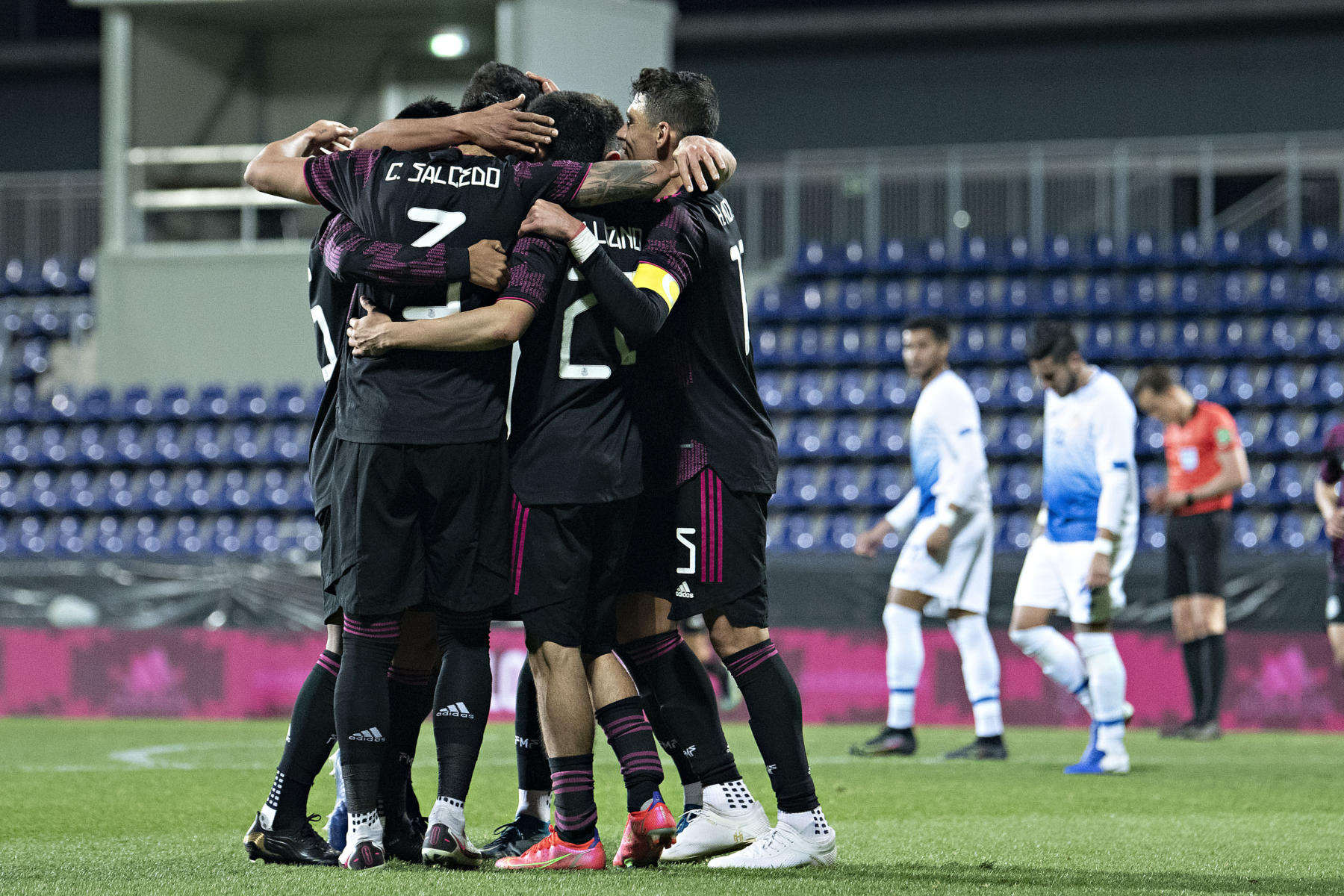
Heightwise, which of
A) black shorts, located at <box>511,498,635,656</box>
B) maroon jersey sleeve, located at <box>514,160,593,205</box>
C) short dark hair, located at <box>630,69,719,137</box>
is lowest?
black shorts, located at <box>511,498,635,656</box>

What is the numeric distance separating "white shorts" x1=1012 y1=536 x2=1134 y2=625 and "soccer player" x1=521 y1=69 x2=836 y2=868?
3456 mm

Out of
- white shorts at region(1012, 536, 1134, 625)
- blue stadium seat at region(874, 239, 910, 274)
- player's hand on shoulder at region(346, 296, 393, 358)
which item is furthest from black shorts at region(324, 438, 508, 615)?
blue stadium seat at region(874, 239, 910, 274)

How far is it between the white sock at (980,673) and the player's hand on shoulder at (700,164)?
4.16 meters

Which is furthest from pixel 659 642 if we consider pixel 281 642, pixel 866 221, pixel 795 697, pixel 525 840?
pixel 866 221

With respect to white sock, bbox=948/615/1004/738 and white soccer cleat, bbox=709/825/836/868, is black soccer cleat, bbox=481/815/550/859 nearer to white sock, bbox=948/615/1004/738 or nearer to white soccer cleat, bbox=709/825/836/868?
white soccer cleat, bbox=709/825/836/868

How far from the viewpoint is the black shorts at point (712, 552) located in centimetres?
406

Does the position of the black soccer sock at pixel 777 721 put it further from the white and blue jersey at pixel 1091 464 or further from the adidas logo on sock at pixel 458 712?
the white and blue jersey at pixel 1091 464

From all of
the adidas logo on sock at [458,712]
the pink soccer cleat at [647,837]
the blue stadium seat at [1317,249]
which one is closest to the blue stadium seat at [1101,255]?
the blue stadium seat at [1317,249]

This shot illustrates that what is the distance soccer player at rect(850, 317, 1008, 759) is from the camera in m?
7.66

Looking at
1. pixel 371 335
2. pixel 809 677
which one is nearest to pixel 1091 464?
pixel 809 677

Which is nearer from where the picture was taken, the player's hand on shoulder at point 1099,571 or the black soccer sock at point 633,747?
the black soccer sock at point 633,747

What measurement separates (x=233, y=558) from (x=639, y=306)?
27.6 ft

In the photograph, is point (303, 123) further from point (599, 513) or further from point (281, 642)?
point (599, 513)

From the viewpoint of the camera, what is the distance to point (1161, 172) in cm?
1658
